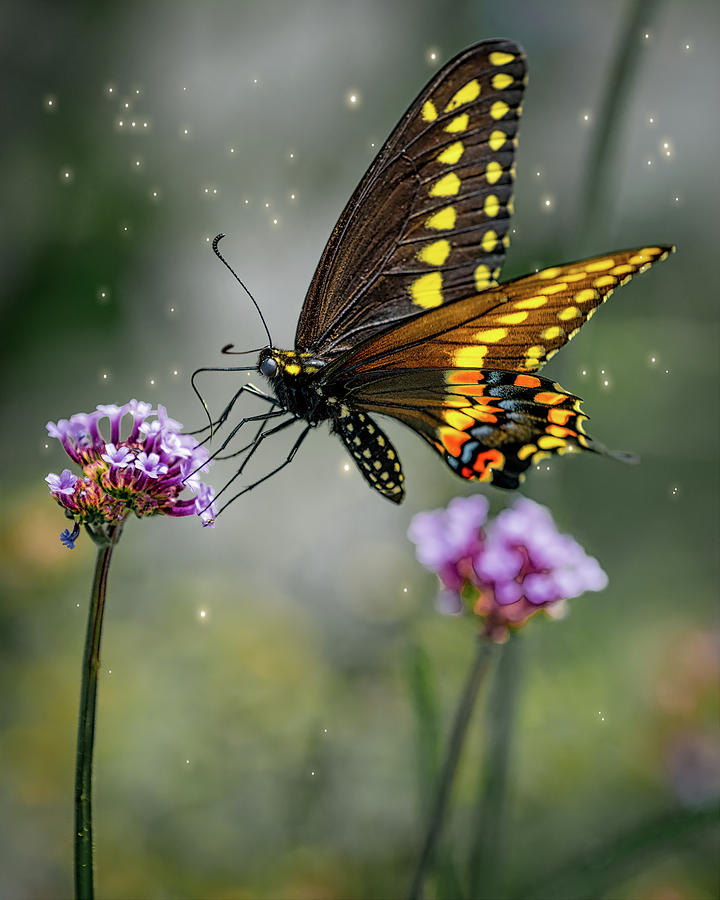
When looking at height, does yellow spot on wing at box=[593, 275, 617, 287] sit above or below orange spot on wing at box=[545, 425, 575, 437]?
above

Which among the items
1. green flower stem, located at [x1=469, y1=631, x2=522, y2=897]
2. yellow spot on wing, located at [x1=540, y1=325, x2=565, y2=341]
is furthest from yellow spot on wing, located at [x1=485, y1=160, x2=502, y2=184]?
green flower stem, located at [x1=469, y1=631, x2=522, y2=897]

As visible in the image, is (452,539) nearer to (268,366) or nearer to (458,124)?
(268,366)

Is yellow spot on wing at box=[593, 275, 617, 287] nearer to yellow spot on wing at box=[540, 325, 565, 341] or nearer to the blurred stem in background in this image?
yellow spot on wing at box=[540, 325, 565, 341]

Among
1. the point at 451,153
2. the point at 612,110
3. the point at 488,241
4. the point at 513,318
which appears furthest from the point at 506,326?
the point at 612,110

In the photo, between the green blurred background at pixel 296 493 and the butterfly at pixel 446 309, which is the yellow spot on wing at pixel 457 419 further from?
the green blurred background at pixel 296 493

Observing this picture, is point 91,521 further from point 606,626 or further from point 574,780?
point 606,626

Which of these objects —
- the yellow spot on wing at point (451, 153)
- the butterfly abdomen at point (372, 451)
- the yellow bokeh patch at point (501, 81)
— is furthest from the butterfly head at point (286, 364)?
the yellow bokeh patch at point (501, 81)

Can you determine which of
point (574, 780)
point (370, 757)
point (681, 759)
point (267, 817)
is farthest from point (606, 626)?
point (267, 817)
